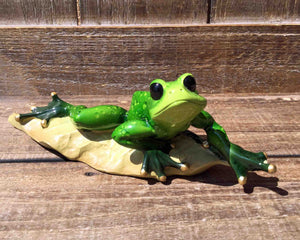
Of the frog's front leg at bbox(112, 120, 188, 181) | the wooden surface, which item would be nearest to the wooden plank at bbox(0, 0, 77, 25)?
the wooden surface

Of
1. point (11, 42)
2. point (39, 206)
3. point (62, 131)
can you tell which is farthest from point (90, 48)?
point (39, 206)

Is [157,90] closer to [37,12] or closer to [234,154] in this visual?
[234,154]

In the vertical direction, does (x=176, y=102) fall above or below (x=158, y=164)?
above

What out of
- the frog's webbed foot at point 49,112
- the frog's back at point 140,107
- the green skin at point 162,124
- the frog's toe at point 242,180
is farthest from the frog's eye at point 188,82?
the frog's webbed foot at point 49,112

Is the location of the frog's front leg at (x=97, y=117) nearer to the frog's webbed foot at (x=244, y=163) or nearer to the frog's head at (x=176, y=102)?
the frog's head at (x=176, y=102)

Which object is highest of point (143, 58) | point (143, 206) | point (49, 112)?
point (143, 58)

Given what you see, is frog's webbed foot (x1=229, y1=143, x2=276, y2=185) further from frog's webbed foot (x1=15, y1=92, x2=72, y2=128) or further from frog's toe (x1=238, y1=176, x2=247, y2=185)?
frog's webbed foot (x1=15, y1=92, x2=72, y2=128)

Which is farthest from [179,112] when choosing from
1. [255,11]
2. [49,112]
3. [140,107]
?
[255,11]
